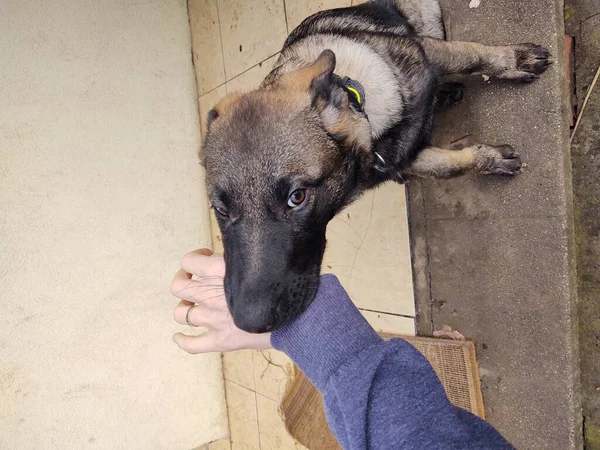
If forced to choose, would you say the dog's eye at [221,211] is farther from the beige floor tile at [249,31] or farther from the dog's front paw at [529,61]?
the beige floor tile at [249,31]

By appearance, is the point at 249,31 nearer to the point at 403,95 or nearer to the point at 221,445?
the point at 403,95

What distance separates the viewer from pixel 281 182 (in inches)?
65.4

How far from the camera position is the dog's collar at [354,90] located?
1.87 meters

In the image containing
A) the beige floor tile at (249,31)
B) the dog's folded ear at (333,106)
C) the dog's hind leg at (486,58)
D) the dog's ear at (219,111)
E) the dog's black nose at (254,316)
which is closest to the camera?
the dog's black nose at (254,316)

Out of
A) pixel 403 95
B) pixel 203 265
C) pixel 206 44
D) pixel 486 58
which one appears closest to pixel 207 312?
pixel 203 265

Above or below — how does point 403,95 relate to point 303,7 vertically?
below

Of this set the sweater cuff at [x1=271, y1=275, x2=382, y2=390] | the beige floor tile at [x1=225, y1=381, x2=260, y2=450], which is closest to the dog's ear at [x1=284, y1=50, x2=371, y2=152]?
the sweater cuff at [x1=271, y1=275, x2=382, y2=390]

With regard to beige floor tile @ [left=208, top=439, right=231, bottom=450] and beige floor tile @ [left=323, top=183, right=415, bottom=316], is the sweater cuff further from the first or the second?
beige floor tile @ [left=208, top=439, right=231, bottom=450]

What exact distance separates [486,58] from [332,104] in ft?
3.11

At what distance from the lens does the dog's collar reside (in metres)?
1.87

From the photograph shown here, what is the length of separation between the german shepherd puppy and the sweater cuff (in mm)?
90

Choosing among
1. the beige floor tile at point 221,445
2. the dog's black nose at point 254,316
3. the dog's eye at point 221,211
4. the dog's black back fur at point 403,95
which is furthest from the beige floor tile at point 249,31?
Result: the beige floor tile at point 221,445

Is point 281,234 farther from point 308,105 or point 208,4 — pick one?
point 208,4

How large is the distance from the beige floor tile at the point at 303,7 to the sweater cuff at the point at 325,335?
91.8 inches
